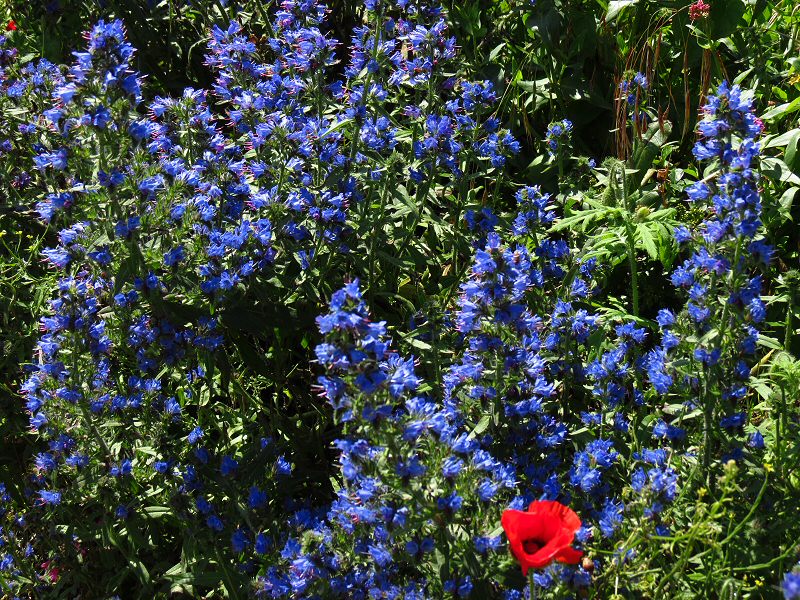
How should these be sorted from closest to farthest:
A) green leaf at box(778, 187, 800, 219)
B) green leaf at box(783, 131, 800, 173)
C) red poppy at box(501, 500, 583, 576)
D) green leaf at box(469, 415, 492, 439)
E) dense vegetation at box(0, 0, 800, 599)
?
red poppy at box(501, 500, 583, 576) → dense vegetation at box(0, 0, 800, 599) → green leaf at box(469, 415, 492, 439) → green leaf at box(778, 187, 800, 219) → green leaf at box(783, 131, 800, 173)

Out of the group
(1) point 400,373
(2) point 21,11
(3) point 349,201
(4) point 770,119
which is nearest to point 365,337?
(1) point 400,373

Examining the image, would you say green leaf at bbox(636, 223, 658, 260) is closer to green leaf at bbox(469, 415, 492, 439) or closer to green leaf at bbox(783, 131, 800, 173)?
green leaf at bbox(783, 131, 800, 173)

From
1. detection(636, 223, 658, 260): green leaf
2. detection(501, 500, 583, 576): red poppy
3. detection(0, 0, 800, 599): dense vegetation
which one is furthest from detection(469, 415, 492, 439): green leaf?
detection(636, 223, 658, 260): green leaf

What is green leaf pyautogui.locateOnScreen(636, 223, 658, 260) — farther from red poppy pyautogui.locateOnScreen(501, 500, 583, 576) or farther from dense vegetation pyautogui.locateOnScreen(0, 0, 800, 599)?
red poppy pyautogui.locateOnScreen(501, 500, 583, 576)

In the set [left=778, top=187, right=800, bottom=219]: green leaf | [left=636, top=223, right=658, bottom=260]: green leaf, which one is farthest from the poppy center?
[left=778, top=187, right=800, bottom=219]: green leaf

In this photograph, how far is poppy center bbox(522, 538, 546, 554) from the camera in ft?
7.39

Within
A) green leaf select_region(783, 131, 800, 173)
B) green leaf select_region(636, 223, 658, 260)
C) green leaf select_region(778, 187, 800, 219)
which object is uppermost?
green leaf select_region(783, 131, 800, 173)

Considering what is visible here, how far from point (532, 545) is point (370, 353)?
1.91 feet

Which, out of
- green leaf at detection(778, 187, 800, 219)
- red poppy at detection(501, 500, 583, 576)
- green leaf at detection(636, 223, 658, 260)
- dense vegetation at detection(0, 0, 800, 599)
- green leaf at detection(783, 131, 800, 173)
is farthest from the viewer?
green leaf at detection(783, 131, 800, 173)

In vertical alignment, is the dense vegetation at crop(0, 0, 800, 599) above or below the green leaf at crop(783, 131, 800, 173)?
below

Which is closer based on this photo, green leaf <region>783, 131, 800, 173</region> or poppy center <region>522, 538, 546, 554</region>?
poppy center <region>522, 538, 546, 554</region>

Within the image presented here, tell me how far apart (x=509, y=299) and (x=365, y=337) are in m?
0.62

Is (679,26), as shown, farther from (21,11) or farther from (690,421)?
(21,11)

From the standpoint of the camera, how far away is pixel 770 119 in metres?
4.29
